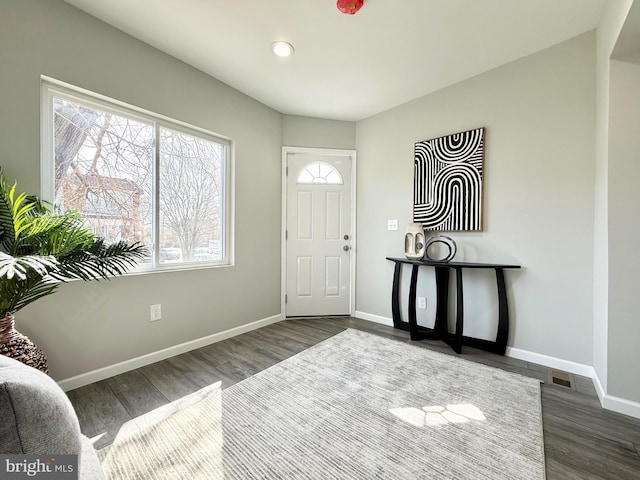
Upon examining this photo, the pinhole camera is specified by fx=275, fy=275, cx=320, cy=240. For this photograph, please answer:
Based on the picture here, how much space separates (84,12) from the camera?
6.16 feet

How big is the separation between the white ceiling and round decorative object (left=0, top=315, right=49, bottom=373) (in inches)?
80.1

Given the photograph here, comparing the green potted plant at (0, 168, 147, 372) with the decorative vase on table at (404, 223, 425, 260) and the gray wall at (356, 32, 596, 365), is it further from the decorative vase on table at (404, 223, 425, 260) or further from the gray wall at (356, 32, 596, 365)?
the gray wall at (356, 32, 596, 365)

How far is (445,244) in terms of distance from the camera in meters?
2.80

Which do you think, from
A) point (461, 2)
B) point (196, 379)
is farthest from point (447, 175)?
point (196, 379)

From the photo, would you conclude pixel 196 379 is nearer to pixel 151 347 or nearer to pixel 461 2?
pixel 151 347

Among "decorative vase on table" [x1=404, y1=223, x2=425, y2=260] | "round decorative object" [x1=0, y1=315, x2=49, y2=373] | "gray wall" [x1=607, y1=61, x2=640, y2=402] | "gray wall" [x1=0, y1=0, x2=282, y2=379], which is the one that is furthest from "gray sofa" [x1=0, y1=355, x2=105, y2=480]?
"decorative vase on table" [x1=404, y1=223, x2=425, y2=260]

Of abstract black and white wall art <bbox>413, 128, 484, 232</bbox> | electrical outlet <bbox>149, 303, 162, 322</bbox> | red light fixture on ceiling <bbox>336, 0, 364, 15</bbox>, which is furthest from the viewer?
abstract black and white wall art <bbox>413, 128, 484, 232</bbox>

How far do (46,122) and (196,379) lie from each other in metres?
1.98

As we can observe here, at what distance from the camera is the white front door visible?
11.3 ft

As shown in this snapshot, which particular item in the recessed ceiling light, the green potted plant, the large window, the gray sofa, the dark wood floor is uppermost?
the recessed ceiling light

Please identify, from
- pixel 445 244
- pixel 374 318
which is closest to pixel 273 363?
pixel 374 318

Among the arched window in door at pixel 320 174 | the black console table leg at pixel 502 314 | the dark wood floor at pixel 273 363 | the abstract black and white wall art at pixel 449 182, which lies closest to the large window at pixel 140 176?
the dark wood floor at pixel 273 363

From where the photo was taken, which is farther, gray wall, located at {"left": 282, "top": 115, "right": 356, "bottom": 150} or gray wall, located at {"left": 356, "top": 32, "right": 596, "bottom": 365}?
gray wall, located at {"left": 282, "top": 115, "right": 356, "bottom": 150}

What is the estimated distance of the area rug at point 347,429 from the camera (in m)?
1.22
